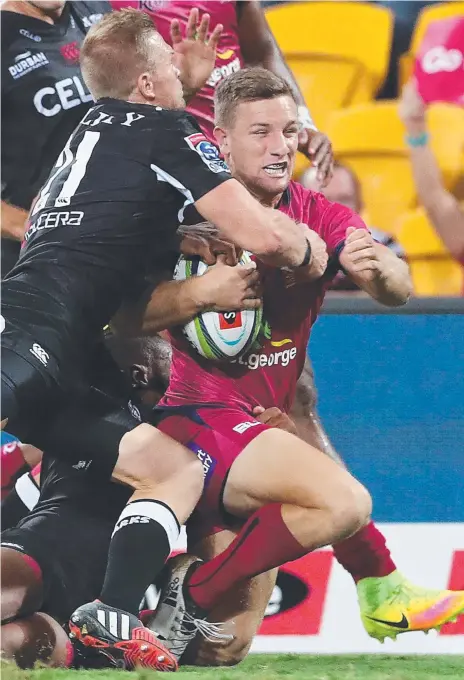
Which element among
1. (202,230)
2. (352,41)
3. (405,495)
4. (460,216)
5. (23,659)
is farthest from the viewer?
(352,41)

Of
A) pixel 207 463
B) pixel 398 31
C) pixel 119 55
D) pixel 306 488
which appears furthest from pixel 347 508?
pixel 398 31

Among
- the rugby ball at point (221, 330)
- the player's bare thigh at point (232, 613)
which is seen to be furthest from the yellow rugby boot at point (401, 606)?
the rugby ball at point (221, 330)

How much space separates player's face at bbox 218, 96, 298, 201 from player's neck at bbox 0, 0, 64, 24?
1473 mm

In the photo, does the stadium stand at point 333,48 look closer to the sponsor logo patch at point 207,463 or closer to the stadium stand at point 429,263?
Result: the stadium stand at point 429,263

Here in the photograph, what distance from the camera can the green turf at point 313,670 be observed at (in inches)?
101

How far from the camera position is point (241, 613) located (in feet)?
11.3

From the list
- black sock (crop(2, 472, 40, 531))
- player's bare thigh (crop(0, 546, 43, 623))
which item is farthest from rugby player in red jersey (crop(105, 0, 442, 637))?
player's bare thigh (crop(0, 546, 43, 623))

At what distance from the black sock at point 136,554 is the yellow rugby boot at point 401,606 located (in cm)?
67

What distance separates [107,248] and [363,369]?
136 centimetres

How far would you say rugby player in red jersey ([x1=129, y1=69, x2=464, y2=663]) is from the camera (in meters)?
3.09

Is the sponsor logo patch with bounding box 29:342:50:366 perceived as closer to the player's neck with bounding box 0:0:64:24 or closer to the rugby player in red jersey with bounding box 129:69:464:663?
the rugby player in red jersey with bounding box 129:69:464:663

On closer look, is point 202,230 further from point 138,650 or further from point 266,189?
point 138,650

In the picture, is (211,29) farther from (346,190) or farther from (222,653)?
(222,653)

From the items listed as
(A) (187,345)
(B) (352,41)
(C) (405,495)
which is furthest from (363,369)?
(B) (352,41)
